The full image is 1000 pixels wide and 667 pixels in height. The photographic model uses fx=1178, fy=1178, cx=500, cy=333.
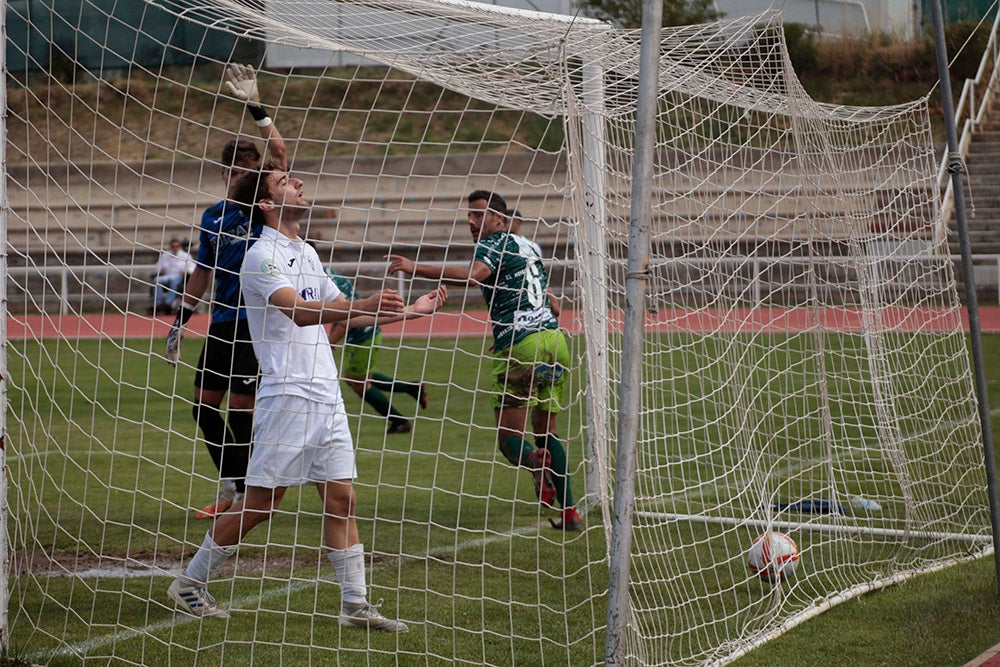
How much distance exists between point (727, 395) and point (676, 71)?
1.73 meters

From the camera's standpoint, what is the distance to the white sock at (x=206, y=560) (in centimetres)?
463

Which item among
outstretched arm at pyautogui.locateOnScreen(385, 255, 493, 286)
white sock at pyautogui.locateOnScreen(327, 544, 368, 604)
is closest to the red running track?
outstretched arm at pyautogui.locateOnScreen(385, 255, 493, 286)

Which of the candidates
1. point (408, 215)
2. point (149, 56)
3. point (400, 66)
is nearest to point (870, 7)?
point (408, 215)

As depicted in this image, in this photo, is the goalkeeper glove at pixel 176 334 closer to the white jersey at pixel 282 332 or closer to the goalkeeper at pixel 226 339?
the goalkeeper at pixel 226 339

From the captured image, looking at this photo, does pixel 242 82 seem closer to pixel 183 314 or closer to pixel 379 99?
pixel 183 314

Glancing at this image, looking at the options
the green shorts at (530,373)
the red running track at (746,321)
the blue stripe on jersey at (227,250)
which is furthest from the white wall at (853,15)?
the blue stripe on jersey at (227,250)

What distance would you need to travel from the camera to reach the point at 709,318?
6273 millimetres

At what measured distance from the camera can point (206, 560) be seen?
15.3ft

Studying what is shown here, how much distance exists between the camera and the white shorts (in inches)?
178

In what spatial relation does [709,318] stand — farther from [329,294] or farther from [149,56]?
[149,56]

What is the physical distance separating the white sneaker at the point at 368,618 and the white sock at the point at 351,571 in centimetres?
3

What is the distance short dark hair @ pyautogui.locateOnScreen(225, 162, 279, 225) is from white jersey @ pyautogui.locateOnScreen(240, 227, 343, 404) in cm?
13

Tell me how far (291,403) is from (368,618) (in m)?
0.91

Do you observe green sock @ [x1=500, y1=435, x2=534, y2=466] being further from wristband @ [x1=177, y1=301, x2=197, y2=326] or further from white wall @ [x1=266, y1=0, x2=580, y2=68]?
white wall @ [x1=266, y1=0, x2=580, y2=68]
